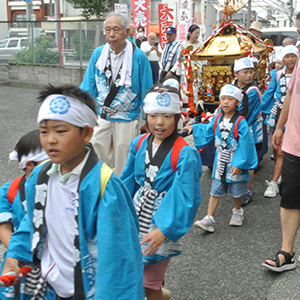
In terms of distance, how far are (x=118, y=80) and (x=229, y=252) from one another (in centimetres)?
203

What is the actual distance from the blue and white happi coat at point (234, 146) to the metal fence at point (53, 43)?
922 centimetres

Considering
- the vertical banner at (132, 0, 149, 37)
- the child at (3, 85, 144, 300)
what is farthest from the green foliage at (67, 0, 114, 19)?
the child at (3, 85, 144, 300)

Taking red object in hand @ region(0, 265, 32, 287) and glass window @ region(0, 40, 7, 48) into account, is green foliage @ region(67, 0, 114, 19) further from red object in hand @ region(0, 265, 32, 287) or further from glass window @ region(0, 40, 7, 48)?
red object in hand @ region(0, 265, 32, 287)

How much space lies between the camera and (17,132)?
780cm

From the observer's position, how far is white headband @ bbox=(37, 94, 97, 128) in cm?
172

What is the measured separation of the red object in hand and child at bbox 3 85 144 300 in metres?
0.04

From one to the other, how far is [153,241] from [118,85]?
237 centimetres

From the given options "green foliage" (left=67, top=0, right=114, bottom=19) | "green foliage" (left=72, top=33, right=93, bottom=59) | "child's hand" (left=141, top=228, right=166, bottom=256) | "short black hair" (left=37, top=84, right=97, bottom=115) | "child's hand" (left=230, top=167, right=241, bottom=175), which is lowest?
"child's hand" (left=230, top=167, right=241, bottom=175)

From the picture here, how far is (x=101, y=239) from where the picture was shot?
1646 mm

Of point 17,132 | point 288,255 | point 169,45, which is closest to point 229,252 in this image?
point 288,255

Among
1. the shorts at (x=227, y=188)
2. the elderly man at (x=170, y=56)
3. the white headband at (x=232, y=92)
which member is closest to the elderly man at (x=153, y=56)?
the elderly man at (x=170, y=56)

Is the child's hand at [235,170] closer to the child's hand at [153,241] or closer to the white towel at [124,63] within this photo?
the white towel at [124,63]

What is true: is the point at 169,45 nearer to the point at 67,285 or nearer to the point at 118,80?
the point at 118,80

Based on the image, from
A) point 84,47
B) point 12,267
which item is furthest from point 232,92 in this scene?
point 84,47
